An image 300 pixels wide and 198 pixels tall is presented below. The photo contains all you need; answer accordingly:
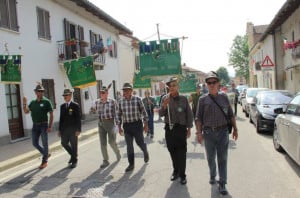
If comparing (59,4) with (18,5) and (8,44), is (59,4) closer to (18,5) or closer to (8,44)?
(18,5)

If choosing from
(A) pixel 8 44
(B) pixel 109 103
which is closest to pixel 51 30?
(A) pixel 8 44

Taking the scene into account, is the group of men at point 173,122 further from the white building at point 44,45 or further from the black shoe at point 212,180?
the white building at point 44,45

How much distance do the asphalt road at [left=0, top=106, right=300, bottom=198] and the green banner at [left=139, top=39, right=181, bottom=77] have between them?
263 inches

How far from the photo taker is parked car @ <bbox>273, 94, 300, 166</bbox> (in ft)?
20.0

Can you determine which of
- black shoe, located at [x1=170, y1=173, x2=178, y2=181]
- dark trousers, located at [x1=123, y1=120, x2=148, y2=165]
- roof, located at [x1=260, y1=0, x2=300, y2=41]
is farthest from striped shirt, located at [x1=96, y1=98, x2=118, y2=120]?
roof, located at [x1=260, y1=0, x2=300, y2=41]

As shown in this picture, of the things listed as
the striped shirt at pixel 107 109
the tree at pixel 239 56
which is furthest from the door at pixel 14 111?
the tree at pixel 239 56

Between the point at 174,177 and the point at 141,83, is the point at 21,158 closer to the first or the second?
the point at 174,177

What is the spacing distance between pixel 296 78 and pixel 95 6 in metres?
12.5

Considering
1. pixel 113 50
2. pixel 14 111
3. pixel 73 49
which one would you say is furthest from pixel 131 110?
pixel 113 50

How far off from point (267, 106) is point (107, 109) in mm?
6162

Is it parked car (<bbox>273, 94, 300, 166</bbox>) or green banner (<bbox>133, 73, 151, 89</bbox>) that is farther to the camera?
green banner (<bbox>133, 73, 151, 89</bbox>)

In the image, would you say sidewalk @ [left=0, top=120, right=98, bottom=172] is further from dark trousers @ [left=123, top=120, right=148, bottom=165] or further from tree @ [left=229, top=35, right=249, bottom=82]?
tree @ [left=229, top=35, right=249, bottom=82]

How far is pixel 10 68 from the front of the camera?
9.45m

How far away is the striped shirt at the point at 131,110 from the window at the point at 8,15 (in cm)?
732
